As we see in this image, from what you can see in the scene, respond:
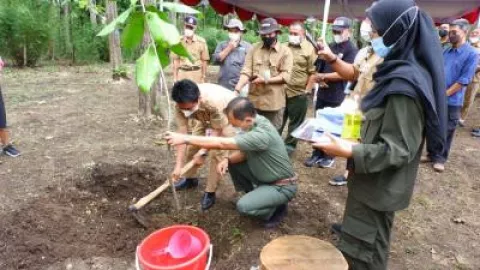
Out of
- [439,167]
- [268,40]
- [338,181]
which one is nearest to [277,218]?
[338,181]

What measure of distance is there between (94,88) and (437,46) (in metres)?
7.81

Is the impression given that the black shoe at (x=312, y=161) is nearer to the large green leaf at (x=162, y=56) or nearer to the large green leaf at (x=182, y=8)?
the large green leaf at (x=162, y=56)

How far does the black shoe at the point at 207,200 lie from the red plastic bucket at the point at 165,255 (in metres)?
1.08

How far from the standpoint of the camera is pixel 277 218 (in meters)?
3.11

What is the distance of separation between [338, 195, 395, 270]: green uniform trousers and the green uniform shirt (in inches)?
36.3

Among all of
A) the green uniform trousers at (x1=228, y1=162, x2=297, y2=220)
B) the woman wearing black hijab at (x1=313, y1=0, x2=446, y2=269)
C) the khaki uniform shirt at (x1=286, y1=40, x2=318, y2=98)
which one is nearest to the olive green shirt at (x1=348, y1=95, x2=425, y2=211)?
the woman wearing black hijab at (x1=313, y1=0, x2=446, y2=269)

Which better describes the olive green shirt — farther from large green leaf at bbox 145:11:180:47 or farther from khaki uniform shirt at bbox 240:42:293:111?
khaki uniform shirt at bbox 240:42:293:111

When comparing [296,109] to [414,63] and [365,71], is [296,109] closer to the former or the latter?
[365,71]

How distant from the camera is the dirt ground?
9.14 feet

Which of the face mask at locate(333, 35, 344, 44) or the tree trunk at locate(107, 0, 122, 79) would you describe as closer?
the face mask at locate(333, 35, 344, 44)

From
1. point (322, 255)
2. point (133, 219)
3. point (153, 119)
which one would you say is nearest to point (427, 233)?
point (322, 255)

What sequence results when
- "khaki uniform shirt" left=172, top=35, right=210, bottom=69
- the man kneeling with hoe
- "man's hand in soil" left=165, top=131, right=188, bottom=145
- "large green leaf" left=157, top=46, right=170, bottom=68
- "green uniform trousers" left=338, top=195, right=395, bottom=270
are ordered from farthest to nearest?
"khaki uniform shirt" left=172, top=35, right=210, bottom=69
the man kneeling with hoe
"man's hand in soil" left=165, top=131, right=188, bottom=145
"large green leaf" left=157, top=46, right=170, bottom=68
"green uniform trousers" left=338, top=195, right=395, bottom=270

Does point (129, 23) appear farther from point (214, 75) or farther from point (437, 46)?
point (214, 75)

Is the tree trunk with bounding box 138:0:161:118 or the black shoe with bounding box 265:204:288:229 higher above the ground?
the tree trunk with bounding box 138:0:161:118
